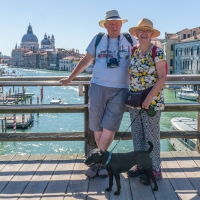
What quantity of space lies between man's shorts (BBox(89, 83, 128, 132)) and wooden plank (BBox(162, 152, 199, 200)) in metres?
0.71

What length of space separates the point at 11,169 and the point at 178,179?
5.39ft

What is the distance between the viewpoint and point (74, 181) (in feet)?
10.8

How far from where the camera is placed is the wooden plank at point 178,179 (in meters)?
2.96

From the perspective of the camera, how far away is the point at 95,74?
3.31 metres

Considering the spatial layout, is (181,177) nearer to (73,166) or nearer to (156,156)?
(156,156)

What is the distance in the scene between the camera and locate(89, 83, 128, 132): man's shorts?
3285 millimetres

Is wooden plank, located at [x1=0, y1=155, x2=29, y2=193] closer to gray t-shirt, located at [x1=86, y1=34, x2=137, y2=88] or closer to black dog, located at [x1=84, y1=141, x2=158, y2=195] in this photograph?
black dog, located at [x1=84, y1=141, x2=158, y2=195]

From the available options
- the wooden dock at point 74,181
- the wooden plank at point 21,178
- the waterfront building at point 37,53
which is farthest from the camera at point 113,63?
the waterfront building at point 37,53

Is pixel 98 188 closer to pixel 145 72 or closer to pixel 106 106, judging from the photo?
pixel 106 106

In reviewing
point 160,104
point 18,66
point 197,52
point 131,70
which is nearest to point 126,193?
point 160,104

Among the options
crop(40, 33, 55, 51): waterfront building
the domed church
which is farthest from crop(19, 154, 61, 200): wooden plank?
the domed church

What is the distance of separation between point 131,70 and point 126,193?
104 cm

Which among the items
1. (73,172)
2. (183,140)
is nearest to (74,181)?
(73,172)

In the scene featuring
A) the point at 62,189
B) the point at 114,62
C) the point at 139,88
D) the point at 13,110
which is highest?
the point at 114,62
